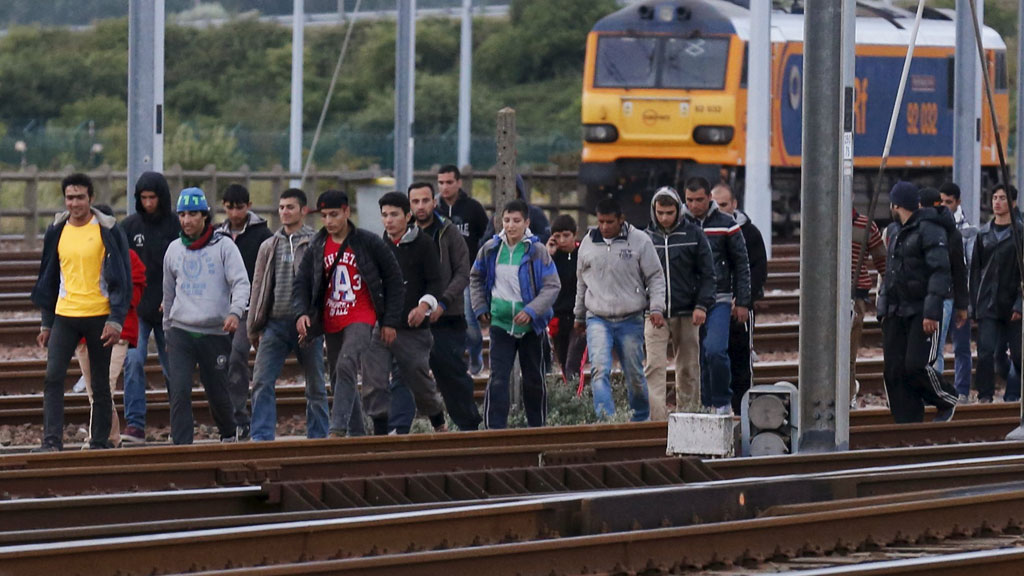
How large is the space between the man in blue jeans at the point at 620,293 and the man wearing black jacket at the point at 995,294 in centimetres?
339

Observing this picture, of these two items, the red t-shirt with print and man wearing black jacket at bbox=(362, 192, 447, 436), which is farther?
man wearing black jacket at bbox=(362, 192, 447, 436)

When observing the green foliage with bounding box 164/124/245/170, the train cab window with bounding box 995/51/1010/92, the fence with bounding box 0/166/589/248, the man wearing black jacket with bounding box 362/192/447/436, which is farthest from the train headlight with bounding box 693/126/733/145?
the green foliage with bounding box 164/124/245/170

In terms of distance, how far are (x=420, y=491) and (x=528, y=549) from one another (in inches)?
63.3

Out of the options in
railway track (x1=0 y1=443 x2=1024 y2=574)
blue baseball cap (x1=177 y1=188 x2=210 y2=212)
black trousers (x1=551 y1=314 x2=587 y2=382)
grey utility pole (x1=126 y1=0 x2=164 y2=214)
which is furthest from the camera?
grey utility pole (x1=126 y1=0 x2=164 y2=214)

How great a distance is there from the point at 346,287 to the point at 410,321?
1.81 feet

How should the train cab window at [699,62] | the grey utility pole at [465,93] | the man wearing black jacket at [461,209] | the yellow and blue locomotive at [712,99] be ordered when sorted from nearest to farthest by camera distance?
the man wearing black jacket at [461,209] < the yellow and blue locomotive at [712,99] < the train cab window at [699,62] < the grey utility pole at [465,93]

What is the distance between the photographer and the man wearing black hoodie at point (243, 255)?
1197 cm

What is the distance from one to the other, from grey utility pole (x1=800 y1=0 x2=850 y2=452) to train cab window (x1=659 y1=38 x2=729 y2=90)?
1620 cm

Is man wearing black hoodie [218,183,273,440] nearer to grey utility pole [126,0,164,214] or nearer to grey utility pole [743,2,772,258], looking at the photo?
grey utility pole [126,0,164,214]

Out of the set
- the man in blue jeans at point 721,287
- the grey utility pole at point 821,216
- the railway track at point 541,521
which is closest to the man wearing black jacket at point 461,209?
the man in blue jeans at point 721,287

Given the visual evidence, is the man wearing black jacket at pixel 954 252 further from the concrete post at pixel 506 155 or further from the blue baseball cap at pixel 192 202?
the blue baseball cap at pixel 192 202

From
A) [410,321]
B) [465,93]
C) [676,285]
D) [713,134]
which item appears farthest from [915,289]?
[465,93]

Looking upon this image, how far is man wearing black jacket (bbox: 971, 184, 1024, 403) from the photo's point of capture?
14625 millimetres

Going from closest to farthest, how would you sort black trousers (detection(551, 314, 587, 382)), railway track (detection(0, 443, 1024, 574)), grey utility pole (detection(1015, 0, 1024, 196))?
1. railway track (detection(0, 443, 1024, 574))
2. black trousers (detection(551, 314, 587, 382))
3. grey utility pole (detection(1015, 0, 1024, 196))
